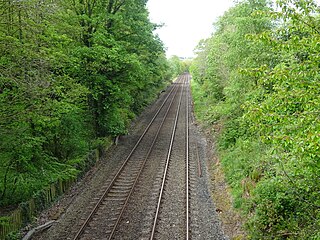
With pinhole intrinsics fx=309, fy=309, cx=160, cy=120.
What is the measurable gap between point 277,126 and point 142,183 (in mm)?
9590

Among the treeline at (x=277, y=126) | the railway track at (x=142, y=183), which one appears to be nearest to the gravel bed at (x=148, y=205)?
the railway track at (x=142, y=183)

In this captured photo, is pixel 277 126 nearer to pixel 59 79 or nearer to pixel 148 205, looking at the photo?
pixel 148 205

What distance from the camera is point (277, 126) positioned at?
6.65m

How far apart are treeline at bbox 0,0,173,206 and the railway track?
2239mm

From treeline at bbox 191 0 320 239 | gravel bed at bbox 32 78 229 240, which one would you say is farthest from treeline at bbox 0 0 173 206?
treeline at bbox 191 0 320 239

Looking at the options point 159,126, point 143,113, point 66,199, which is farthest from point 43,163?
point 143,113

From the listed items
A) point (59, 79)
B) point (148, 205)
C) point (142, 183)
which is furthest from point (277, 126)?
point (59, 79)

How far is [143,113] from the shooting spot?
3625cm

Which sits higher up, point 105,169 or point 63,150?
point 63,150

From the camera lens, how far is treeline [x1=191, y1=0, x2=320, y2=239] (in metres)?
6.21

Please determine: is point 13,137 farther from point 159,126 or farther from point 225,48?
point 159,126

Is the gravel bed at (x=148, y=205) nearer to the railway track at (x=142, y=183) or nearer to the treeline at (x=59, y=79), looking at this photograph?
the railway track at (x=142, y=183)

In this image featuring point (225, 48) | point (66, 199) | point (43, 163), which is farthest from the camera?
point (225, 48)

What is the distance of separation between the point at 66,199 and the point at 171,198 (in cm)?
471
